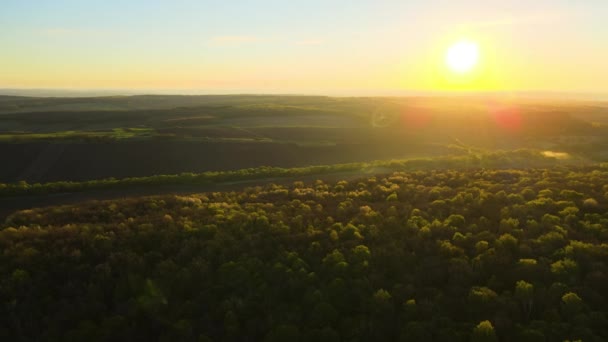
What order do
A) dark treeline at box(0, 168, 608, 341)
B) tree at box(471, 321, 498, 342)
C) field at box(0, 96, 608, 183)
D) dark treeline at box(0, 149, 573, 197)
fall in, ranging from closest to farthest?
tree at box(471, 321, 498, 342)
dark treeline at box(0, 168, 608, 341)
dark treeline at box(0, 149, 573, 197)
field at box(0, 96, 608, 183)

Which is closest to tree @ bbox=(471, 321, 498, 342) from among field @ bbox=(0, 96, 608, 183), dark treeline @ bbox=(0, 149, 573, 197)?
dark treeline @ bbox=(0, 149, 573, 197)

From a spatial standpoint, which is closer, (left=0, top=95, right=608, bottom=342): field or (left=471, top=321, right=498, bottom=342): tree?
(left=471, top=321, right=498, bottom=342): tree

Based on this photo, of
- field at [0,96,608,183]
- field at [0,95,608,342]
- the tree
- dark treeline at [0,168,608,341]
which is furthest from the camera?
field at [0,96,608,183]

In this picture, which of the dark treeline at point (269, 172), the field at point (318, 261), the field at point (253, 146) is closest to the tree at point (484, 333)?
the field at point (318, 261)

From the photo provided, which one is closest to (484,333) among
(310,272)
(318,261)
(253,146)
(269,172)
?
(310,272)

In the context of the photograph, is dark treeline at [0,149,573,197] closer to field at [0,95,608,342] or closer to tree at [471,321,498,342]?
field at [0,95,608,342]

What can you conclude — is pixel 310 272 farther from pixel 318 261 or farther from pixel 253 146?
pixel 253 146

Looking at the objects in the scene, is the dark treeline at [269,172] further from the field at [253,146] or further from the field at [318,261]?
the field at [253,146]

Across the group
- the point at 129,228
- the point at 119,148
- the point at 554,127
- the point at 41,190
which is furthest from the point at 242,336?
the point at 554,127
